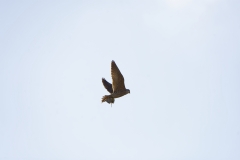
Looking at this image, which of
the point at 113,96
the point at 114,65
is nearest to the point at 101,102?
the point at 113,96

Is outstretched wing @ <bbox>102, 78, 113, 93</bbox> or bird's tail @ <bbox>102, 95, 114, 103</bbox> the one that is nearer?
bird's tail @ <bbox>102, 95, 114, 103</bbox>

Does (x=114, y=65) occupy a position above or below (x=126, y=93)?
above

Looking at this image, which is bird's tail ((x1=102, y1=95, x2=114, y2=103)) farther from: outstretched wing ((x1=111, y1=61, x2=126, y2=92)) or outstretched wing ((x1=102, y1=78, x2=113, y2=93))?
outstretched wing ((x1=102, y1=78, x2=113, y2=93))

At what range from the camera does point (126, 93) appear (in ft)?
65.0

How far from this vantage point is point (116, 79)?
19031mm

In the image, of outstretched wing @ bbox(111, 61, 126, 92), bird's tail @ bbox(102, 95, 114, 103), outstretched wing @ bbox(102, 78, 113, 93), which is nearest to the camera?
outstretched wing @ bbox(111, 61, 126, 92)

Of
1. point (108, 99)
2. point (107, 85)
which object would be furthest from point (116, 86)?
point (107, 85)

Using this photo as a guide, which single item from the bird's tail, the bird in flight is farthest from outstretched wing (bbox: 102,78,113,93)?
the bird's tail

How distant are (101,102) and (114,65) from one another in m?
2.42

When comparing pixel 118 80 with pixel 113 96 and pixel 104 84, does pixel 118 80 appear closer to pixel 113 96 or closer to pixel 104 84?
pixel 113 96

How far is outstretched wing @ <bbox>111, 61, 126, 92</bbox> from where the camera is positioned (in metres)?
18.8

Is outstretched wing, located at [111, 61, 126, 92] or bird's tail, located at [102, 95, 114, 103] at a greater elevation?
outstretched wing, located at [111, 61, 126, 92]

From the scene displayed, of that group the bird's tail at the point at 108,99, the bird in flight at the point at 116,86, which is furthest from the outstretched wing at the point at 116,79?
the bird's tail at the point at 108,99

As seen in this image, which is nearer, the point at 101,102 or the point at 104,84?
the point at 101,102
